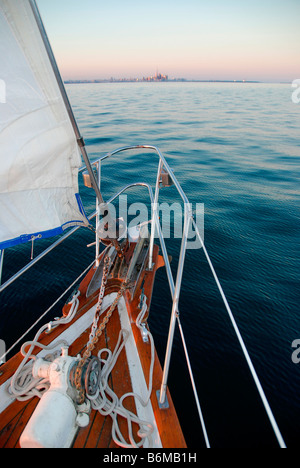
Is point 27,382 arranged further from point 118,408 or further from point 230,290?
point 230,290

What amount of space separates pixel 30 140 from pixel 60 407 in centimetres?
183

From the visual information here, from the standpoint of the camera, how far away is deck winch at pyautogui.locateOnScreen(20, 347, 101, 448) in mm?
1501

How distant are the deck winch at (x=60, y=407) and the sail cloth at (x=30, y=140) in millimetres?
1001

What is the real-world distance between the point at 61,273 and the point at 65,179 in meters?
3.62

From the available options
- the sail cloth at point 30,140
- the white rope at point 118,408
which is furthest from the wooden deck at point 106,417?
the sail cloth at point 30,140

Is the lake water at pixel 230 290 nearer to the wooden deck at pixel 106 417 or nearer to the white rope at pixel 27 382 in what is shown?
the wooden deck at pixel 106 417

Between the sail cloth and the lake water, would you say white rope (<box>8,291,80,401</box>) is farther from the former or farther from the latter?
the lake water

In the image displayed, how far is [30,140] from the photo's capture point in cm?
175

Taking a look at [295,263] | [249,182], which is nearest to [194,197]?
[249,182]

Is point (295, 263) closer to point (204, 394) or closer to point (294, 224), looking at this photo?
point (294, 224)

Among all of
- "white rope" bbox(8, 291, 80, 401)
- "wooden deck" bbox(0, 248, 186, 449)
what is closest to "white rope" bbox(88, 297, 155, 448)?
"wooden deck" bbox(0, 248, 186, 449)

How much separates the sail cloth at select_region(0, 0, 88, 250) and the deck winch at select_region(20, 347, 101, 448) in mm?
1001

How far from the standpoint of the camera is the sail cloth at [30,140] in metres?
1.48
